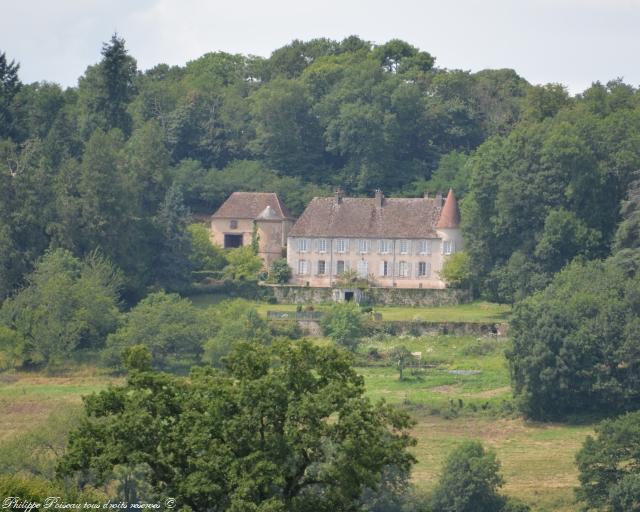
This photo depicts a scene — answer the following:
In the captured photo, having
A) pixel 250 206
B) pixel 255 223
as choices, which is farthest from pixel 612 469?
pixel 250 206

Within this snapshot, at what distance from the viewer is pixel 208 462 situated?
36125 mm

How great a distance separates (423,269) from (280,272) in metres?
6.00

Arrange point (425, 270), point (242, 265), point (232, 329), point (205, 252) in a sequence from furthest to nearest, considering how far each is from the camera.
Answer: point (205, 252), point (425, 270), point (242, 265), point (232, 329)

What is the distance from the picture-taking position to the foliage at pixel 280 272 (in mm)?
82850

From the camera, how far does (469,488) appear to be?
5150 centimetres

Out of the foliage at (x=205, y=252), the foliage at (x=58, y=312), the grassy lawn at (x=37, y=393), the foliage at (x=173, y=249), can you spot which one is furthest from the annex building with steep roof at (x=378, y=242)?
the grassy lawn at (x=37, y=393)

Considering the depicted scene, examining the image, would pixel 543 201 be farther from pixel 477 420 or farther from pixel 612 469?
pixel 612 469

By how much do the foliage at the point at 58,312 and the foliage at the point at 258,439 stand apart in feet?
111

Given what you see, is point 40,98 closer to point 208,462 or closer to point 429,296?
point 429,296

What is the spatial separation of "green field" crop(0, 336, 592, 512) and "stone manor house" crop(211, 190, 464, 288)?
1056cm

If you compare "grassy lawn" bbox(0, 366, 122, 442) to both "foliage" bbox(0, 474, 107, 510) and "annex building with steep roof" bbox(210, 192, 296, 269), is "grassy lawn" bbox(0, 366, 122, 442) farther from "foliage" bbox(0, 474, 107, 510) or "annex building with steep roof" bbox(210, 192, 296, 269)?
"foliage" bbox(0, 474, 107, 510)

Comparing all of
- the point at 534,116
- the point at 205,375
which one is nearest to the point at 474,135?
the point at 534,116

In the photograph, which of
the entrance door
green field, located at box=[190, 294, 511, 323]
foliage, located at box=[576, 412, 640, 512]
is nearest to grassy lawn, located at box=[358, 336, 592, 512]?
foliage, located at box=[576, 412, 640, 512]

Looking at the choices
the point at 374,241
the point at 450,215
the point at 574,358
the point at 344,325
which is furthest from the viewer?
the point at 374,241
